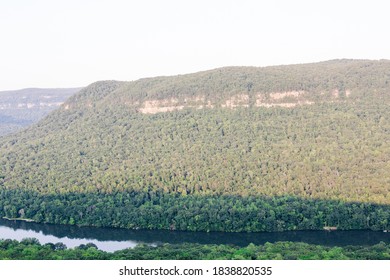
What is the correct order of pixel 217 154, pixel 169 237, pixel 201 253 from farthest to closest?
1. pixel 217 154
2. pixel 169 237
3. pixel 201 253

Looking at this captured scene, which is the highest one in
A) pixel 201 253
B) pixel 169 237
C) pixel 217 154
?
pixel 217 154

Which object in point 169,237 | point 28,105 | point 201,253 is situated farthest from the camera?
point 28,105

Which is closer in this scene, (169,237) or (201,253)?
(201,253)

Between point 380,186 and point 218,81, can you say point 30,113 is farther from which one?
point 380,186

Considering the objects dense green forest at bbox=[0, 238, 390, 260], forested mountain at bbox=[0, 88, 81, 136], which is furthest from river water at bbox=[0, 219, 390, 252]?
forested mountain at bbox=[0, 88, 81, 136]

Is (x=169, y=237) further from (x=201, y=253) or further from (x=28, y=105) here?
(x=28, y=105)

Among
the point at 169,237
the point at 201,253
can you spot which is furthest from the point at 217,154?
the point at 201,253
